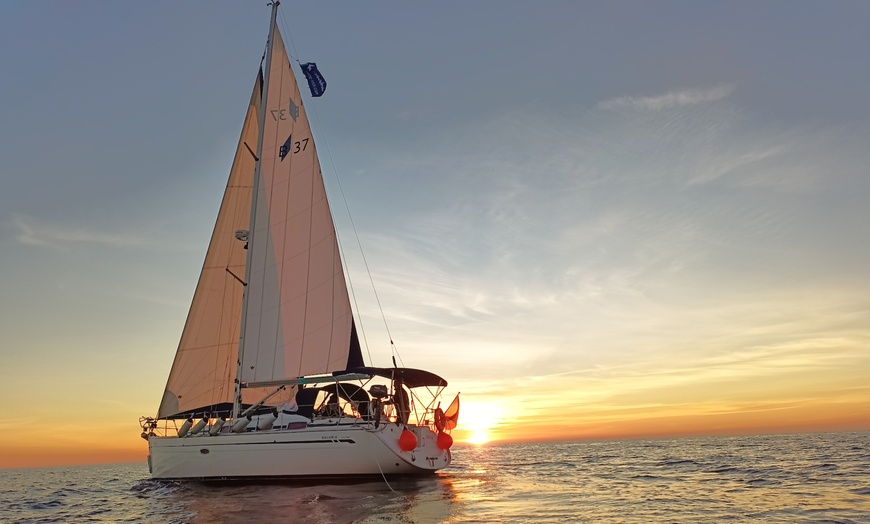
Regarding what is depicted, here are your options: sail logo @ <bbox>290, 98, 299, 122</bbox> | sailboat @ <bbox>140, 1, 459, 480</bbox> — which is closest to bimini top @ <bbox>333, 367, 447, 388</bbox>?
sailboat @ <bbox>140, 1, 459, 480</bbox>

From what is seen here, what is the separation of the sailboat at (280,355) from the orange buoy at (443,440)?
0.11 metres

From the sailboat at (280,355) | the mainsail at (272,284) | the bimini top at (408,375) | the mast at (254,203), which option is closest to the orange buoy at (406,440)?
the sailboat at (280,355)

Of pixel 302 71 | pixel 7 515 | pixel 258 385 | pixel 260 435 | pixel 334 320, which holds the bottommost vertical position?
pixel 7 515

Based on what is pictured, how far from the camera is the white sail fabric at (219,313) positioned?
101 ft

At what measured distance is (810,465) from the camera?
36.4m

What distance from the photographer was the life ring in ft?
89.4

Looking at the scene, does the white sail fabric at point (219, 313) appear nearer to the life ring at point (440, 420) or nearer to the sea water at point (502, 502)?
the sea water at point (502, 502)

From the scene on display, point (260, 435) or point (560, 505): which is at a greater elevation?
point (260, 435)

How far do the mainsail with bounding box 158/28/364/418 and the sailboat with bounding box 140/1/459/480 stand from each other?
5 cm

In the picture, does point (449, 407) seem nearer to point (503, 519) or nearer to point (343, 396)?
point (343, 396)

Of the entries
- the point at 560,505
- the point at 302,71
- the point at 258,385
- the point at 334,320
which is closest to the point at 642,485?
the point at 560,505

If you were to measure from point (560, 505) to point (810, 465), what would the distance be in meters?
25.2

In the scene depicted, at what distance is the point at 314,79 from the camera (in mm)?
30281

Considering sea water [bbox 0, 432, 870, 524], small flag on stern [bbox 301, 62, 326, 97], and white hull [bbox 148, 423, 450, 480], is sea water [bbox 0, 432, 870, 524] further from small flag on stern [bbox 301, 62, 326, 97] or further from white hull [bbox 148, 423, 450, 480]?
small flag on stern [bbox 301, 62, 326, 97]
